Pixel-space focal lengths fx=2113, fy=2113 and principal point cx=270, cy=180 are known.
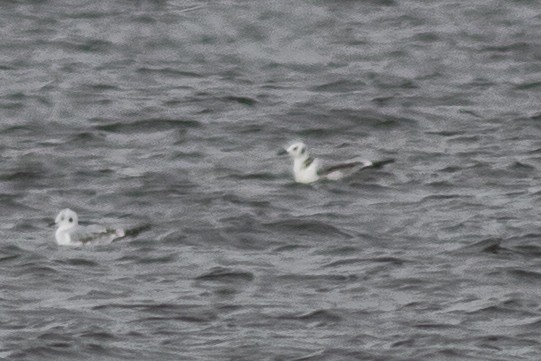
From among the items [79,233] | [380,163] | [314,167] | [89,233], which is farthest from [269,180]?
[79,233]

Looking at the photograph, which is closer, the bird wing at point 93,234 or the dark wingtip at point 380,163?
the bird wing at point 93,234

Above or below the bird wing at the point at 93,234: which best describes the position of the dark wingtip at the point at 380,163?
above

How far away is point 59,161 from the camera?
21.4 meters

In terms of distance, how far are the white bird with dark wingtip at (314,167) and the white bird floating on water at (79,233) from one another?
9.33 feet

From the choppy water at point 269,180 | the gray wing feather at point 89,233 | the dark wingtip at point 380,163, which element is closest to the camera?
the choppy water at point 269,180

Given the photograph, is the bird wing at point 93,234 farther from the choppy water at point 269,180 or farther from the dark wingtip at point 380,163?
the dark wingtip at point 380,163

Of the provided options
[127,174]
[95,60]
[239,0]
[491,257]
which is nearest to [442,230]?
[491,257]

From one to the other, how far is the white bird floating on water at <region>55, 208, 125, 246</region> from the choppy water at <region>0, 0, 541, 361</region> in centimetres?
13

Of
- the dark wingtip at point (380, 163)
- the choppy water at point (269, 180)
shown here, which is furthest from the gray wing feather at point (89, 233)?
the dark wingtip at point (380, 163)

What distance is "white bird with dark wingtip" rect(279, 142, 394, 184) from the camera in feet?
67.0

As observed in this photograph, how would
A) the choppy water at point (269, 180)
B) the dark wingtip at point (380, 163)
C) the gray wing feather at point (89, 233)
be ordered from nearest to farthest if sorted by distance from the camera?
the choppy water at point (269, 180), the gray wing feather at point (89, 233), the dark wingtip at point (380, 163)

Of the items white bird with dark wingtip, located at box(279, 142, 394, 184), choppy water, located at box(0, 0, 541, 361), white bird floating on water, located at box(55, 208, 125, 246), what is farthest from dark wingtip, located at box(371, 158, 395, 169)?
white bird floating on water, located at box(55, 208, 125, 246)

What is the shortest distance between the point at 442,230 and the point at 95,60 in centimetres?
847

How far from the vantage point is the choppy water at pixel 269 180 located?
618 inches
